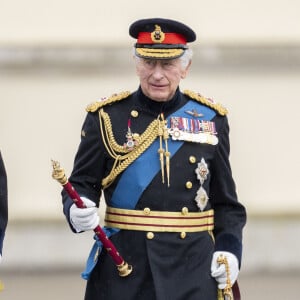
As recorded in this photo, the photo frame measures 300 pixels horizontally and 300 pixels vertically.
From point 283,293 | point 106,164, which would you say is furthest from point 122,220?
point 283,293

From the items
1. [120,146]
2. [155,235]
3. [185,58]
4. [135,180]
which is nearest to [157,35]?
[185,58]

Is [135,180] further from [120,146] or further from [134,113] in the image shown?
[134,113]

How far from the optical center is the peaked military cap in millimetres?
7113

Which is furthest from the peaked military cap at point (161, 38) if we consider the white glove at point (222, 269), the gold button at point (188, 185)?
the white glove at point (222, 269)

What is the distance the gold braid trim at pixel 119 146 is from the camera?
23.4ft

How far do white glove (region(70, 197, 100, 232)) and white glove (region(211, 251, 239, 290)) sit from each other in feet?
2.02

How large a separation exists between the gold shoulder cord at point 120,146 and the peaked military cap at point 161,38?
0.33m

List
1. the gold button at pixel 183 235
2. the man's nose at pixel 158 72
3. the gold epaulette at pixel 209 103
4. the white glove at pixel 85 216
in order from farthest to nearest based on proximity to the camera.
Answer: the gold epaulette at pixel 209 103
the gold button at pixel 183 235
the man's nose at pixel 158 72
the white glove at pixel 85 216

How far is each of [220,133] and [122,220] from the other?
63 cm

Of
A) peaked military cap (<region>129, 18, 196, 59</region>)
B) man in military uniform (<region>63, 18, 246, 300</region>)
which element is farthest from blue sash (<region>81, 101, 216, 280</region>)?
peaked military cap (<region>129, 18, 196, 59</region>)

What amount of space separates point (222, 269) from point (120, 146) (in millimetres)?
726

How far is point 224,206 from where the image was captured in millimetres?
7316

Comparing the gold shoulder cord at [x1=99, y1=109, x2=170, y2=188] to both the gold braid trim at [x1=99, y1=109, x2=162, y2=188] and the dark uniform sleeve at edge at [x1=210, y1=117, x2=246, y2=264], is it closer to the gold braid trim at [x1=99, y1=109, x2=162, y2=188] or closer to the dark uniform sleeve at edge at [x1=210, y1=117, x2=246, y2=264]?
the gold braid trim at [x1=99, y1=109, x2=162, y2=188]

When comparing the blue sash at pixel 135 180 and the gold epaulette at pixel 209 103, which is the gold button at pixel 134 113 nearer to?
the blue sash at pixel 135 180
